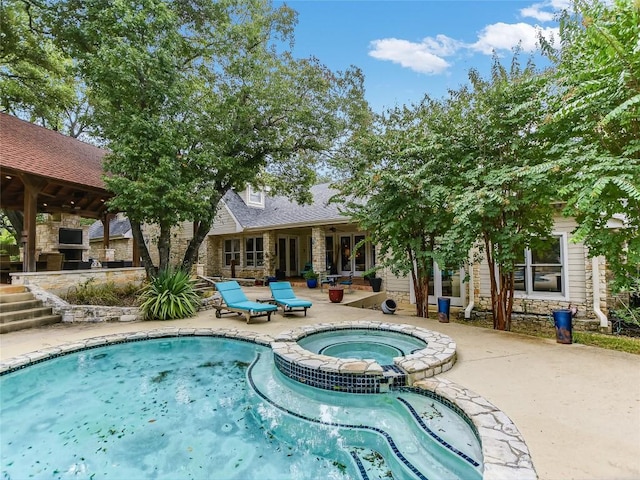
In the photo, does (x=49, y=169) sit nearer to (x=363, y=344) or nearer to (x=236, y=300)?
(x=236, y=300)

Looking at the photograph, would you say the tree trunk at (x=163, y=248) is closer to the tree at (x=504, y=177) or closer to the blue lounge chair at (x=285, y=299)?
the blue lounge chair at (x=285, y=299)

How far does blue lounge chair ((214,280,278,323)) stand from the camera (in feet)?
26.5

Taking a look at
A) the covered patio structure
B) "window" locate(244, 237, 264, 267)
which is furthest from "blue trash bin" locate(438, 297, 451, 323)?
"window" locate(244, 237, 264, 267)

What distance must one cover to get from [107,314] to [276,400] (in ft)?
22.0

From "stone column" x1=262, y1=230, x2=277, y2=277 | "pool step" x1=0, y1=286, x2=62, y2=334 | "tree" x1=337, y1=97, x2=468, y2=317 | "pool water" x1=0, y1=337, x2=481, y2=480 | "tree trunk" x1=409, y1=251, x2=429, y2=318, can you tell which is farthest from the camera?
"stone column" x1=262, y1=230, x2=277, y2=277

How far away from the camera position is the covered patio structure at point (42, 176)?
9.10 metres

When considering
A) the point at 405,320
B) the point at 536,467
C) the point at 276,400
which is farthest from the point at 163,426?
the point at 405,320

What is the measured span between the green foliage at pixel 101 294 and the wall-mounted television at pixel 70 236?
7865mm

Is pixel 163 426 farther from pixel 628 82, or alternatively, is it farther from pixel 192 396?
pixel 628 82

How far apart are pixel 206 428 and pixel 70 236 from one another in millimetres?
16811

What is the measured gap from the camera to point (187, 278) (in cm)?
971

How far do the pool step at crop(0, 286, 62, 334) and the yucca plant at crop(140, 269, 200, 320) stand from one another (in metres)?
2.20

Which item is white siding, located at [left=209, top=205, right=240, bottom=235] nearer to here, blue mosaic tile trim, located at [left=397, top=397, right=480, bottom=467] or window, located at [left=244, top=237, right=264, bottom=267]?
window, located at [left=244, top=237, right=264, bottom=267]

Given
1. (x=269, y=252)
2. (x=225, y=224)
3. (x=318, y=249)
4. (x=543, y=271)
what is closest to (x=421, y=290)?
(x=543, y=271)
